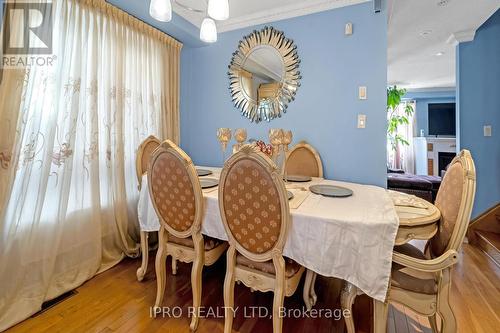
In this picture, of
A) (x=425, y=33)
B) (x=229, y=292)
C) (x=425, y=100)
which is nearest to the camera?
(x=229, y=292)

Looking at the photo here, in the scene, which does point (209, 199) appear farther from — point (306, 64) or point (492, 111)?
point (492, 111)

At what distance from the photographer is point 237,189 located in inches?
48.8

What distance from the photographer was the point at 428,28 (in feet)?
9.53

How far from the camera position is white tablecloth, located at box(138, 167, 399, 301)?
1.11m

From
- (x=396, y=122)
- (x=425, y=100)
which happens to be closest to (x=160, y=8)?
(x=396, y=122)

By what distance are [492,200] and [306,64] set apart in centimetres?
275

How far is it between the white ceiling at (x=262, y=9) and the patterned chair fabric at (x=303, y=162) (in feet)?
4.45

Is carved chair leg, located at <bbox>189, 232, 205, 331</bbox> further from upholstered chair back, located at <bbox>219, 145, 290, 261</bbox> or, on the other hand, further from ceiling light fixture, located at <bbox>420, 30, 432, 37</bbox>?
ceiling light fixture, located at <bbox>420, 30, 432, 37</bbox>

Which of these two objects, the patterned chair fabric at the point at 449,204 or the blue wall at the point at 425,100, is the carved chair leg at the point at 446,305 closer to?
the patterned chair fabric at the point at 449,204

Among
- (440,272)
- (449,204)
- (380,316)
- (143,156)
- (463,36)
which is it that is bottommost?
(380,316)

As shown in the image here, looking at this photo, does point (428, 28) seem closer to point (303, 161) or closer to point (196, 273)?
point (303, 161)

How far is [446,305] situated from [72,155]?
257 cm

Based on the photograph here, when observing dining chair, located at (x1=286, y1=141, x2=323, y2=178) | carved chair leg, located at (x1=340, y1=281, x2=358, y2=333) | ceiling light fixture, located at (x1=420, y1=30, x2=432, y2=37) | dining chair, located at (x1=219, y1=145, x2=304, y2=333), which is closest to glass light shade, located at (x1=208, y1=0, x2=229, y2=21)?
dining chair, located at (x1=219, y1=145, x2=304, y2=333)

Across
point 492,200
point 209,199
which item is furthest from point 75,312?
point 492,200
